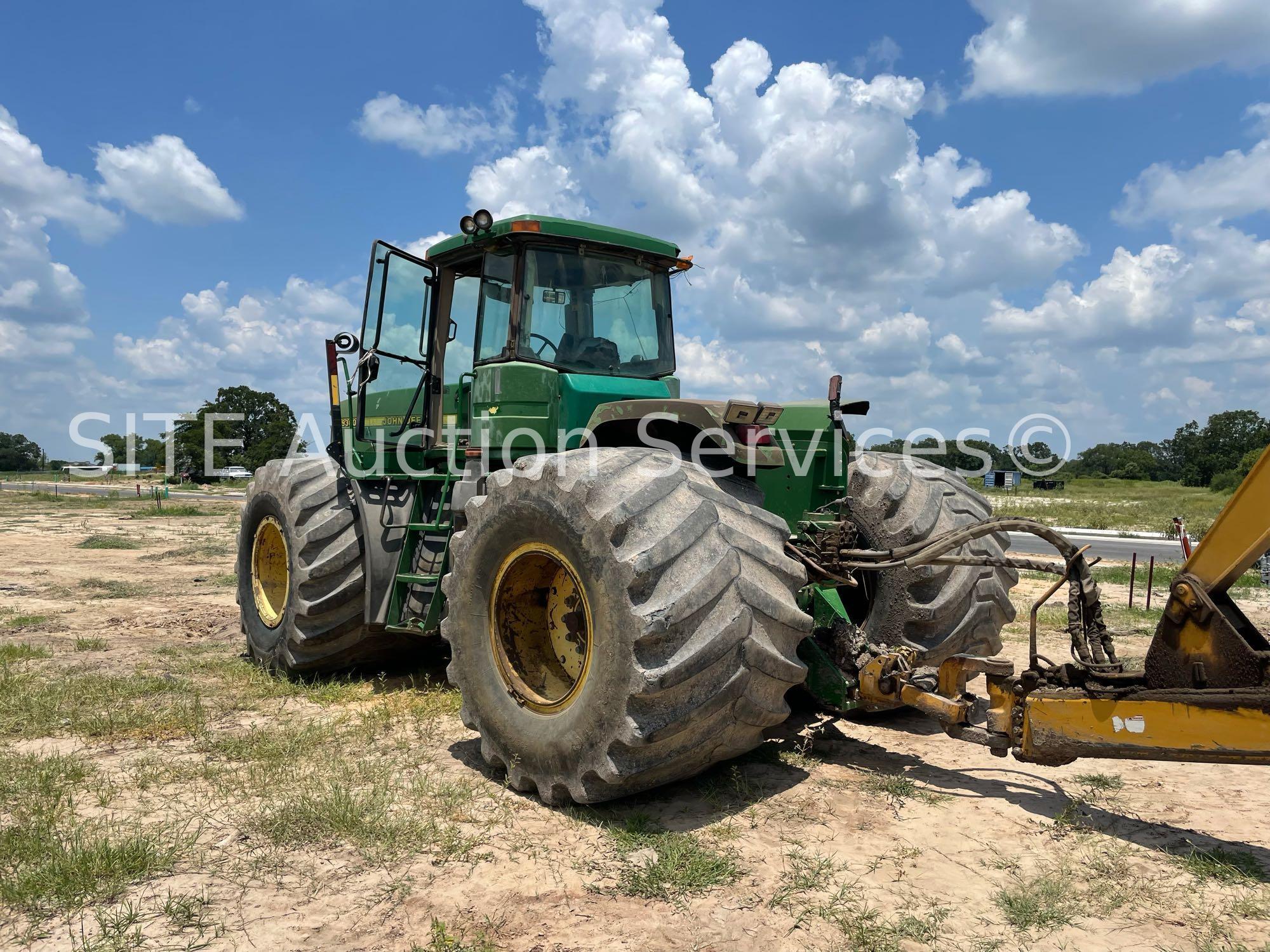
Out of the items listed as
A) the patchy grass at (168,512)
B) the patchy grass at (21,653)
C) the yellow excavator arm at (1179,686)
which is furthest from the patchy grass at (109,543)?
the yellow excavator arm at (1179,686)

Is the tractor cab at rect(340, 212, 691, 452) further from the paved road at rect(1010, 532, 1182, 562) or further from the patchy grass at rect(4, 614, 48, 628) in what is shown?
the paved road at rect(1010, 532, 1182, 562)

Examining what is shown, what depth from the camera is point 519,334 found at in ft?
19.4

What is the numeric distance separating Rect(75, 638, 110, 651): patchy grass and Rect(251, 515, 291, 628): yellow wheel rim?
171cm

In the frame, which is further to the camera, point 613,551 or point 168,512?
point 168,512

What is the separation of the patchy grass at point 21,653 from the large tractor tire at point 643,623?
5166mm

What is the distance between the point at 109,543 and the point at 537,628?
1778 cm

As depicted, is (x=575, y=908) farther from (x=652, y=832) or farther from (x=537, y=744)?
(x=537, y=744)

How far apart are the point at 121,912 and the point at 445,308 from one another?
14.8 feet

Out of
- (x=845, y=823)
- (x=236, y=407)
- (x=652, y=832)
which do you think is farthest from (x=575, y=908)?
(x=236, y=407)

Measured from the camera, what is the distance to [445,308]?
670 cm

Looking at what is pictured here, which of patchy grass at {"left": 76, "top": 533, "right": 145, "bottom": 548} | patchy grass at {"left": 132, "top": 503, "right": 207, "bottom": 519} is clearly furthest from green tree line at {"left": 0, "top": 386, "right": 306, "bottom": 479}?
patchy grass at {"left": 76, "top": 533, "right": 145, "bottom": 548}

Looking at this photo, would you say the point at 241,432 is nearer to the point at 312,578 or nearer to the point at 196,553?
the point at 196,553

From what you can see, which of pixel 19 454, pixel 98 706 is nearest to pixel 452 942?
pixel 98 706

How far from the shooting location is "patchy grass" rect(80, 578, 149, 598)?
38.2 feet
